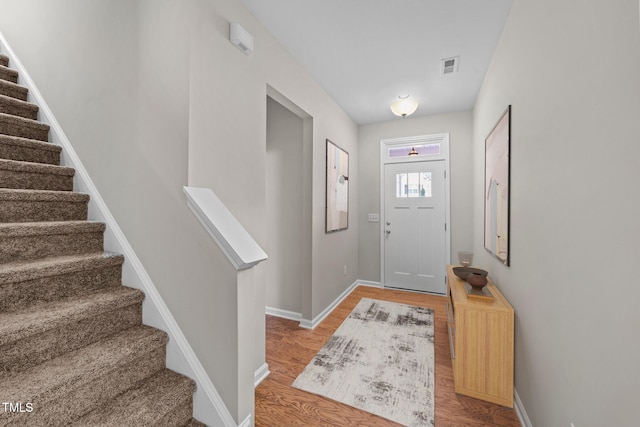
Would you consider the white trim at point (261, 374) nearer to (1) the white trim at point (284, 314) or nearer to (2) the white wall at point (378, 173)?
(1) the white trim at point (284, 314)

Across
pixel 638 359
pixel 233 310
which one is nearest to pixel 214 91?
pixel 233 310

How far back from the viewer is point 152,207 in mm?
1458

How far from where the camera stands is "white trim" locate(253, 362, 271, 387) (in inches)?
73.2

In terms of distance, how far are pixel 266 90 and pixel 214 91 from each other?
26.8 inches

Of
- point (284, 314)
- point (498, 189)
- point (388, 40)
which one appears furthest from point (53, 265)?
point (498, 189)

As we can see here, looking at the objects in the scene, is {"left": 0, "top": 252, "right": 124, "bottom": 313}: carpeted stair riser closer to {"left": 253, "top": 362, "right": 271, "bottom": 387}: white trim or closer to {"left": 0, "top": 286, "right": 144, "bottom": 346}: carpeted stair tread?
{"left": 0, "top": 286, "right": 144, "bottom": 346}: carpeted stair tread

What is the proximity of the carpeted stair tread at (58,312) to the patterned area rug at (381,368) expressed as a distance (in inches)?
49.1

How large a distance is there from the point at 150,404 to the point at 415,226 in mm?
3596

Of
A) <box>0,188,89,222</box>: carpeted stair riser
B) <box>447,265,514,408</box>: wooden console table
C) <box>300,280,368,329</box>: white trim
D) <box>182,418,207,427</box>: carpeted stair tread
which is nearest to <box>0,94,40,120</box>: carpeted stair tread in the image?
<box>0,188,89,222</box>: carpeted stair riser

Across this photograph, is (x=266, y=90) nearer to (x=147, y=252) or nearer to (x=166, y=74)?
(x=166, y=74)

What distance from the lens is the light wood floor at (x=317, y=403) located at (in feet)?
5.03

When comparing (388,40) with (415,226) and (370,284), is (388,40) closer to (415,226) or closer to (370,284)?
(415,226)

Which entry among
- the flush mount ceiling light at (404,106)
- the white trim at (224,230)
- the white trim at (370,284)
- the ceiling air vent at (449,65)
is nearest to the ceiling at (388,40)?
the ceiling air vent at (449,65)

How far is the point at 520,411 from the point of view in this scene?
1575mm
